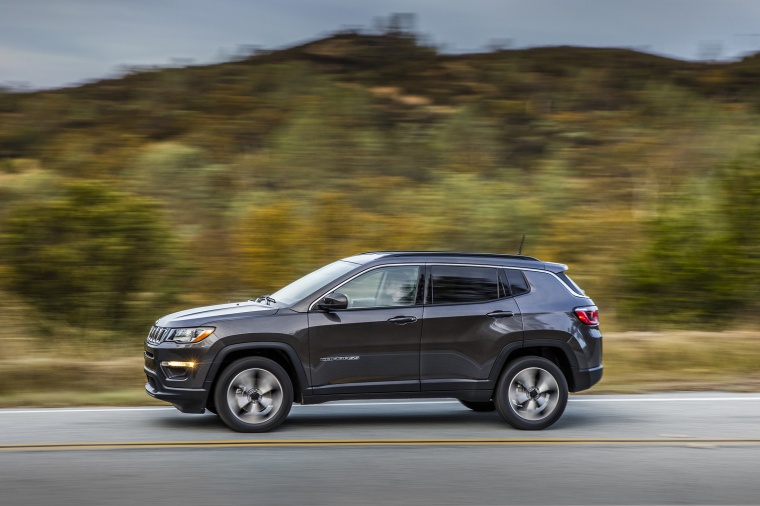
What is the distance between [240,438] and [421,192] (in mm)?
16439

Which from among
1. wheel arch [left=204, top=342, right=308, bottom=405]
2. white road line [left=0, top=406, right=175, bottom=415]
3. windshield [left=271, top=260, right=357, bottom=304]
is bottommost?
white road line [left=0, top=406, right=175, bottom=415]

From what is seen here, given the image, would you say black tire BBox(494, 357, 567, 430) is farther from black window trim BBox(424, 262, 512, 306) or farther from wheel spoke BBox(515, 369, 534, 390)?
black window trim BBox(424, 262, 512, 306)

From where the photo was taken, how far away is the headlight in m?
8.79

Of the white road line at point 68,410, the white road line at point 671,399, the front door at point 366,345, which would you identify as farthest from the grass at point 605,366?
the front door at point 366,345

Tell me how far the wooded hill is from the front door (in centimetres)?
849

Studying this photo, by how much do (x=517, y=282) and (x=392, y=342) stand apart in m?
1.43

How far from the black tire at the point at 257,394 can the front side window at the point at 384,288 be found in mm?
944

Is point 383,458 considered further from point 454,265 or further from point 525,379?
point 454,265

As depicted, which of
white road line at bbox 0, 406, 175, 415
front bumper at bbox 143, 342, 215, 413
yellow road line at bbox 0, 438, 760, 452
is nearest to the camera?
yellow road line at bbox 0, 438, 760, 452

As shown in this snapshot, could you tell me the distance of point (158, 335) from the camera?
9.05m

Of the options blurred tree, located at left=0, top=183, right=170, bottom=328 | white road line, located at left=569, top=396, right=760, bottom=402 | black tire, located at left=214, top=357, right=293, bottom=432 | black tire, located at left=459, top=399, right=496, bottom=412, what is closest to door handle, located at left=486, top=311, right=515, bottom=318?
black tire, located at left=459, top=399, right=496, bottom=412

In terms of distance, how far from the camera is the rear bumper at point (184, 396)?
28.8ft

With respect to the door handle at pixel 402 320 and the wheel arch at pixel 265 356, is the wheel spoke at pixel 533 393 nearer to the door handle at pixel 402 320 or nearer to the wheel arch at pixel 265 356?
the door handle at pixel 402 320

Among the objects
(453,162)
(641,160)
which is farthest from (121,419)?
(641,160)
